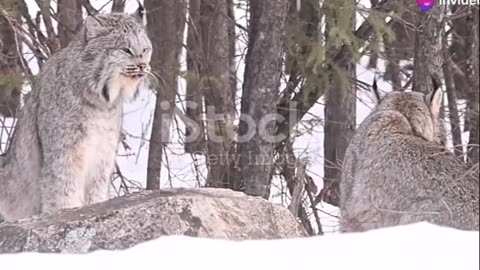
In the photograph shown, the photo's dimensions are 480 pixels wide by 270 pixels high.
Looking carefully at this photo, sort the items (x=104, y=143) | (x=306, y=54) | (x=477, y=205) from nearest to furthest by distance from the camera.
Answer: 1. (x=477, y=205)
2. (x=104, y=143)
3. (x=306, y=54)

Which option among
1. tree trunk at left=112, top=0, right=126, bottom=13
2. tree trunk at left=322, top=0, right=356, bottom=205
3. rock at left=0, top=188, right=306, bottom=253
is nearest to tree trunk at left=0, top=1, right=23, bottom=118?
tree trunk at left=112, top=0, right=126, bottom=13

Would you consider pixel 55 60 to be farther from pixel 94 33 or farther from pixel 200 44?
pixel 200 44

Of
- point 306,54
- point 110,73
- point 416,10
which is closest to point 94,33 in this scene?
point 110,73

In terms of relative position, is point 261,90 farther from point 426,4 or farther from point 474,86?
point 474,86

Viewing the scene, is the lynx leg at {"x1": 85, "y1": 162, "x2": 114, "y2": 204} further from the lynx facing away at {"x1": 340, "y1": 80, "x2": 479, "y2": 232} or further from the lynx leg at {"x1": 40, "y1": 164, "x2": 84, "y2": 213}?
the lynx facing away at {"x1": 340, "y1": 80, "x2": 479, "y2": 232}

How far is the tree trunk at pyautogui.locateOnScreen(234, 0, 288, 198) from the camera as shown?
291 inches

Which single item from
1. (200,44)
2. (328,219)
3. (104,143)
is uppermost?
(200,44)

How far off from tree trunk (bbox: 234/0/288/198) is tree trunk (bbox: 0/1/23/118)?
1888mm

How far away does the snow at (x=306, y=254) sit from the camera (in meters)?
3.77

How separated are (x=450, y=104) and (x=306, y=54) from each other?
283cm

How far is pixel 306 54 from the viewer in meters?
8.24

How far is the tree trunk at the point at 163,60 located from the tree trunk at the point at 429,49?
2133 mm


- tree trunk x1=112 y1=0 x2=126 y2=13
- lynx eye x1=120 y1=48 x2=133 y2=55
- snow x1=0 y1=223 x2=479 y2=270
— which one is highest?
tree trunk x1=112 y1=0 x2=126 y2=13

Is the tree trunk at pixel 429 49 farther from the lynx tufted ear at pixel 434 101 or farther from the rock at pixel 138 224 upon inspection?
the rock at pixel 138 224
